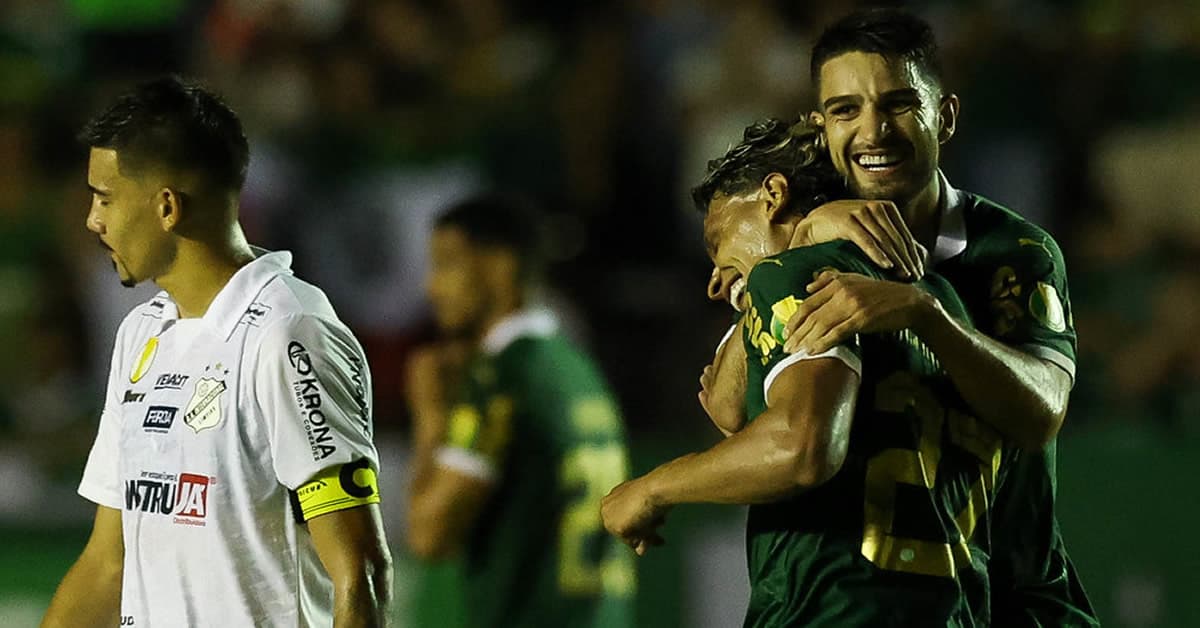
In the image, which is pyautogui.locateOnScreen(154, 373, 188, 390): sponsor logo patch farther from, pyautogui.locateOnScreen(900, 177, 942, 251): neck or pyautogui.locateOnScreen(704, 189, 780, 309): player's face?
pyautogui.locateOnScreen(900, 177, 942, 251): neck

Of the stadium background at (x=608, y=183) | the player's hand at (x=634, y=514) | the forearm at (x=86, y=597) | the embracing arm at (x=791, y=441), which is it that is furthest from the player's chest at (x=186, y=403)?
the stadium background at (x=608, y=183)

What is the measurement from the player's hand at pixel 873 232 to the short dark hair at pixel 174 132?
1279 mm

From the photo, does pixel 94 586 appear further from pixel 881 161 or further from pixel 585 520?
pixel 585 520

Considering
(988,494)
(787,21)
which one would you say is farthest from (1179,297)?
(988,494)

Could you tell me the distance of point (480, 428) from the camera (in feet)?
20.0

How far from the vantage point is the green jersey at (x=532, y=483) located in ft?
20.2

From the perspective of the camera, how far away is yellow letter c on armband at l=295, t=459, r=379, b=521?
3.62 m

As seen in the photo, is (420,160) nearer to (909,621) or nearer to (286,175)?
(286,175)

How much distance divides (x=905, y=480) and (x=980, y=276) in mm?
528

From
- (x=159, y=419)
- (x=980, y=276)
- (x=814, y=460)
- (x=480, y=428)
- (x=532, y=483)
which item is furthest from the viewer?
(x=532, y=483)

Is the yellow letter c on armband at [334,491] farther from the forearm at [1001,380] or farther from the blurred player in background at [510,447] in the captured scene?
the blurred player in background at [510,447]

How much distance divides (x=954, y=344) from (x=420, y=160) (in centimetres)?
679

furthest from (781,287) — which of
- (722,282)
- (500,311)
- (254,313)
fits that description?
(500,311)

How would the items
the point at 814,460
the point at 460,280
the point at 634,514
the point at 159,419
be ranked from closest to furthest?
the point at 814,460, the point at 634,514, the point at 159,419, the point at 460,280
